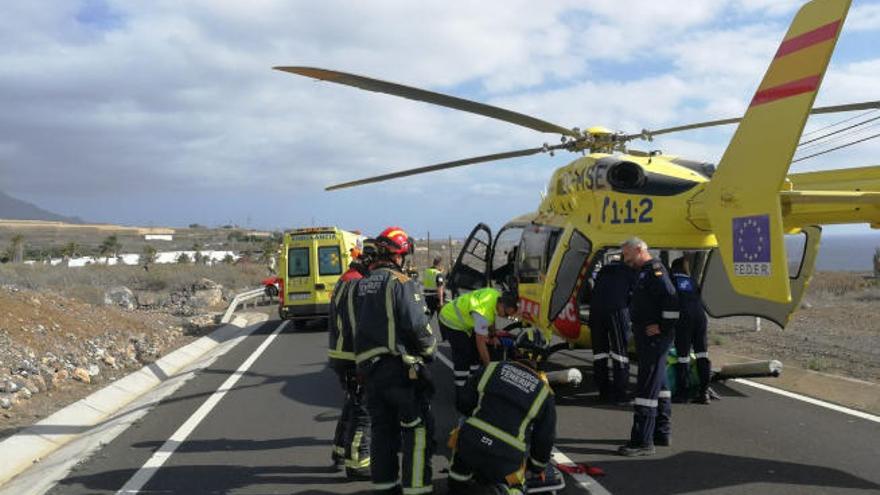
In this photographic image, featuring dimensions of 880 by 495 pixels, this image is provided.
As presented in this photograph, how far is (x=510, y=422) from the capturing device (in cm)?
442

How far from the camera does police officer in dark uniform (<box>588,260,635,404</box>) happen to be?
759 cm

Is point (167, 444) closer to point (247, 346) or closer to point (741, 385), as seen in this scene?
point (741, 385)

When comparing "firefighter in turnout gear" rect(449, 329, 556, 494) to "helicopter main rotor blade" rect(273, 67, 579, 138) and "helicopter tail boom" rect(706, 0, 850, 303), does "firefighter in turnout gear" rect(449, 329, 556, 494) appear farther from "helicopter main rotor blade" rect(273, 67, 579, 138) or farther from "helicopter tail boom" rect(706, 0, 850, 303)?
"helicopter main rotor blade" rect(273, 67, 579, 138)

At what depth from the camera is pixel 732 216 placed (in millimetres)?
5895

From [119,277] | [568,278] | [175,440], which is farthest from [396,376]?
[119,277]

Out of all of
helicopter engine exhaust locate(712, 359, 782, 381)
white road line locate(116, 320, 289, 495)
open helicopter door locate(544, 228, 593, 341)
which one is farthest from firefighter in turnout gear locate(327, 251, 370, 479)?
helicopter engine exhaust locate(712, 359, 782, 381)

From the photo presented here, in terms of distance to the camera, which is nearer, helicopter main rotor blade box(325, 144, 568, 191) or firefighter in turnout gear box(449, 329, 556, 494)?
firefighter in turnout gear box(449, 329, 556, 494)

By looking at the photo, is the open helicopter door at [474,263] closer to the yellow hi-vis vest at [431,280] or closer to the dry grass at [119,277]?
the yellow hi-vis vest at [431,280]

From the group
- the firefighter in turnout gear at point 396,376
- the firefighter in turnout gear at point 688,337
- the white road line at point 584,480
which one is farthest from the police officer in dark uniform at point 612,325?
the firefighter in turnout gear at point 396,376

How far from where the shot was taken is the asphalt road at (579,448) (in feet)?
17.3

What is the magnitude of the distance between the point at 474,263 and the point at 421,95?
13.2 feet

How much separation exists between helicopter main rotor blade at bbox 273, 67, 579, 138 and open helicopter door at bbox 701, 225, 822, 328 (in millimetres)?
2761

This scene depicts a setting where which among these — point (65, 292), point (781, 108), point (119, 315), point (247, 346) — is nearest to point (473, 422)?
point (781, 108)

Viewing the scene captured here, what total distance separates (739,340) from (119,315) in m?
12.8
